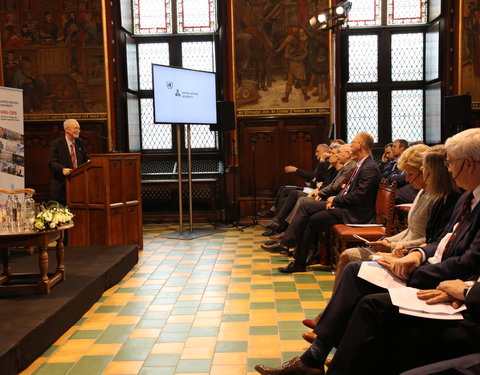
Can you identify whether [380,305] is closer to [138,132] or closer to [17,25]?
[138,132]

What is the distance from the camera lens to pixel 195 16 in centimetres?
1118

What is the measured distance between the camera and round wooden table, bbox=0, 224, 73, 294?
163 inches

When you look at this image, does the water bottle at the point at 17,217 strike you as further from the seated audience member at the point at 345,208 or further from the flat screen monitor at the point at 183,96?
the flat screen monitor at the point at 183,96

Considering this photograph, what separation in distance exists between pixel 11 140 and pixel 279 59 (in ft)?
17.2

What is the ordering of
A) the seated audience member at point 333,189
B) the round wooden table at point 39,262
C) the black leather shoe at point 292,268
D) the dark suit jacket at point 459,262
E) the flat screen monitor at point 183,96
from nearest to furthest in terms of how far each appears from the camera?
the dark suit jacket at point 459,262 → the round wooden table at point 39,262 → the black leather shoe at point 292,268 → the seated audience member at point 333,189 → the flat screen monitor at point 183,96

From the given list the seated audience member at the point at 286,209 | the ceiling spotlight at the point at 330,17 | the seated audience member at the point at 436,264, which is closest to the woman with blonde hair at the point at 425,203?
the seated audience member at the point at 436,264

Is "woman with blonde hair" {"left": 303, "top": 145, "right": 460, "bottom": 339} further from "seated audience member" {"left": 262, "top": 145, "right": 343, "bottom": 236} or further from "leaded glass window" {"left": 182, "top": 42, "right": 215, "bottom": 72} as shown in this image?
"leaded glass window" {"left": 182, "top": 42, "right": 215, "bottom": 72}

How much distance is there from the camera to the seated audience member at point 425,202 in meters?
3.30

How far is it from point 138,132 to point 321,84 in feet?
12.5

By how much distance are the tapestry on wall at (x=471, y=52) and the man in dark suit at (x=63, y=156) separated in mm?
7066

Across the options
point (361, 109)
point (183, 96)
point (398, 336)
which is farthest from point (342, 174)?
point (361, 109)

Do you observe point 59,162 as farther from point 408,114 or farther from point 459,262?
point 408,114

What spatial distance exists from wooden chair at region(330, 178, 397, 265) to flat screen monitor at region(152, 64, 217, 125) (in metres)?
3.55

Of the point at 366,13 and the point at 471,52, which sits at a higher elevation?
the point at 366,13
